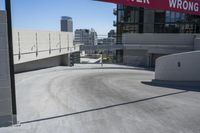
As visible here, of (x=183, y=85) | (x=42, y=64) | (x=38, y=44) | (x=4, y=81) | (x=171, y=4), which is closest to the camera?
(x=4, y=81)

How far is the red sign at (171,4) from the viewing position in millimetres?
12250

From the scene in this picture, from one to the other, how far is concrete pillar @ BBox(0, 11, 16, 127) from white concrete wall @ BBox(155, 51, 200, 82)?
9.87 meters

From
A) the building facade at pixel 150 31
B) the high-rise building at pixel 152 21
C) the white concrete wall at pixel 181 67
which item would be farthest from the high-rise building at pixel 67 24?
the white concrete wall at pixel 181 67

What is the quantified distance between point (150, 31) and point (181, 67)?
35797 mm

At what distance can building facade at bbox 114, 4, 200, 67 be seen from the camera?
126 feet

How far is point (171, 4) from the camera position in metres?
14.1

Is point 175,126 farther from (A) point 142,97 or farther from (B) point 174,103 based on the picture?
(A) point 142,97

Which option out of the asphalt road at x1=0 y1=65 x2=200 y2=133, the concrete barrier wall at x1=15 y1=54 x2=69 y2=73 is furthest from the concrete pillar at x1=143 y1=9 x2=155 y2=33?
the asphalt road at x1=0 y1=65 x2=200 y2=133

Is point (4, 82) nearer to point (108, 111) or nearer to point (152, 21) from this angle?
point (108, 111)

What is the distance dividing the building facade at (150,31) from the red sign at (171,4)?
69.3ft

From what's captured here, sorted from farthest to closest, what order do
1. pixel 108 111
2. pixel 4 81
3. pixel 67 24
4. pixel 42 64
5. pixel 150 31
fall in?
pixel 67 24 < pixel 150 31 < pixel 42 64 < pixel 108 111 < pixel 4 81

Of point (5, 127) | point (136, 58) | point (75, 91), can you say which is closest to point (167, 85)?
point (75, 91)

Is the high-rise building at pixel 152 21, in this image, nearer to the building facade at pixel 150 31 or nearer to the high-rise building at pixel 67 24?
the building facade at pixel 150 31

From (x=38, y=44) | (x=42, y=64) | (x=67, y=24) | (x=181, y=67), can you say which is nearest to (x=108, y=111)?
(x=181, y=67)
